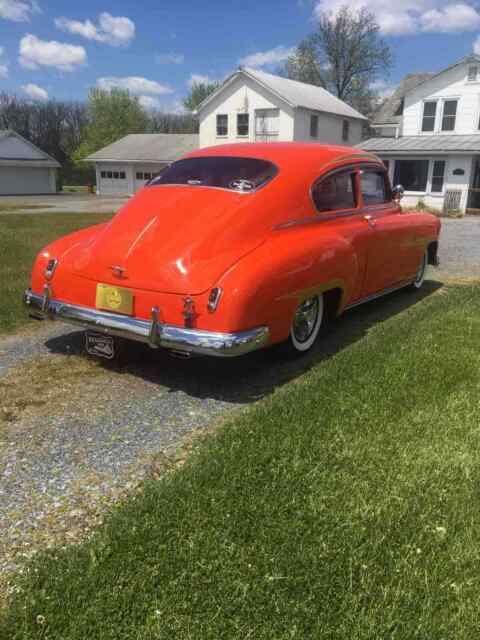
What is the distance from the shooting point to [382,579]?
2.28 meters

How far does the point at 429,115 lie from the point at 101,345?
25.5 metres

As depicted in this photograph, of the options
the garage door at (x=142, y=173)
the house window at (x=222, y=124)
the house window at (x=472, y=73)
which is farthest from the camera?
the garage door at (x=142, y=173)

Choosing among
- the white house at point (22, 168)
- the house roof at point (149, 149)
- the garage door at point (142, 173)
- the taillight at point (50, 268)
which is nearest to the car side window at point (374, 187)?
the taillight at point (50, 268)

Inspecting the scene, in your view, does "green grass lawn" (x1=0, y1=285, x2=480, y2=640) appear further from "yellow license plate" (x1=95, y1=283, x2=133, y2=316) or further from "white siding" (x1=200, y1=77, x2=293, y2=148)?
"white siding" (x1=200, y1=77, x2=293, y2=148)

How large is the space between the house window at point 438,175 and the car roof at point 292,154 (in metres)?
21.0

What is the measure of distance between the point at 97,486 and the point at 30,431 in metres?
0.84

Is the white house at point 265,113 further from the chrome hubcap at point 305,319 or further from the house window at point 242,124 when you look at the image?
the chrome hubcap at point 305,319

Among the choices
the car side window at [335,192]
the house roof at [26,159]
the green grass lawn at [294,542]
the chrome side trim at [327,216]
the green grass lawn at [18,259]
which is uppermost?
the house roof at [26,159]

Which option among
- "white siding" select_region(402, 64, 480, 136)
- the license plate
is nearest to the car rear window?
the license plate

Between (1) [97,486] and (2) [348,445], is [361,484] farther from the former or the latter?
(1) [97,486]

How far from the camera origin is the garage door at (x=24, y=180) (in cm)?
4316

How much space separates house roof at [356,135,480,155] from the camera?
2328cm

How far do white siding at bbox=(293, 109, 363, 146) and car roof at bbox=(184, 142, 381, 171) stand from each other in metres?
Answer: 27.3

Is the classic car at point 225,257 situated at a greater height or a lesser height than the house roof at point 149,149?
lesser
